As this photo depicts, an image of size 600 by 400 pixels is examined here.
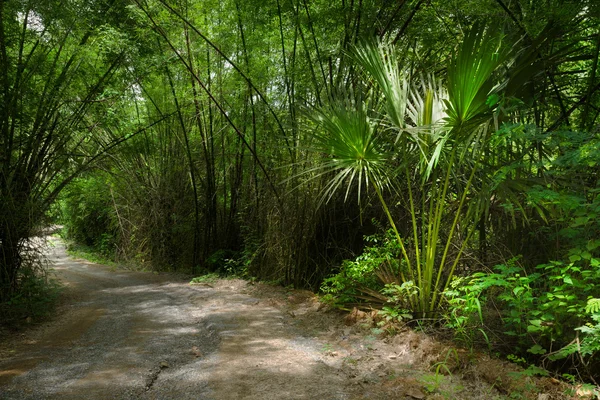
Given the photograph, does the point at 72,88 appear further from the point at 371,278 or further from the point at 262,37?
the point at 371,278

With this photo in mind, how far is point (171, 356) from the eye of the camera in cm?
362

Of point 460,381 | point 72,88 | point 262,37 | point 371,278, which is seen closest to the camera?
point 460,381

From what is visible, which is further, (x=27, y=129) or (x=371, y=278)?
(x=27, y=129)

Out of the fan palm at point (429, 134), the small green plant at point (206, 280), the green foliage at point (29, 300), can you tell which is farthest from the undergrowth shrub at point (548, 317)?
the small green plant at point (206, 280)

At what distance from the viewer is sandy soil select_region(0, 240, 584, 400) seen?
283 centimetres

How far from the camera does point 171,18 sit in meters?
7.05

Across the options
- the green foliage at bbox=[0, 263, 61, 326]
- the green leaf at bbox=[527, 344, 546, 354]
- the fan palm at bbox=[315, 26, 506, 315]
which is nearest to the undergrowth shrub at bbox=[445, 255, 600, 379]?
the green leaf at bbox=[527, 344, 546, 354]

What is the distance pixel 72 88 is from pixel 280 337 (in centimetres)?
424

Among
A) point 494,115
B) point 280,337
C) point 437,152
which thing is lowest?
point 280,337

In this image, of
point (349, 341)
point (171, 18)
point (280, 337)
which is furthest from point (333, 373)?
point (171, 18)

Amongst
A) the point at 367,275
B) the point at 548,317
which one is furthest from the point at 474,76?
the point at 367,275

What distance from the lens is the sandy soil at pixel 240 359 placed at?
2828 mm

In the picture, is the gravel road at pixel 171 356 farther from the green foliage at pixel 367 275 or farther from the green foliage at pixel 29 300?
the green foliage at pixel 367 275

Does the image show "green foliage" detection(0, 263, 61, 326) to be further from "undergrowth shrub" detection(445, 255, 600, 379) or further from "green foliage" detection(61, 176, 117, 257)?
"green foliage" detection(61, 176, 117, 257)
